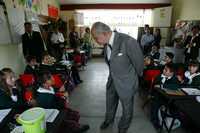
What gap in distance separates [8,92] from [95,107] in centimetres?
168

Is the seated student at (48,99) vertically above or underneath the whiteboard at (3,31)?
underneath

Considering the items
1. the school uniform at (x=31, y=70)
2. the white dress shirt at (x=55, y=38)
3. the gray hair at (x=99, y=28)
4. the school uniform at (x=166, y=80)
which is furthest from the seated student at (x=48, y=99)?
the white dress shirt at (x=55, y=38)

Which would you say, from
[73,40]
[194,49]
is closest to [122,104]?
[194,49]

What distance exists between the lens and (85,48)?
313 inches

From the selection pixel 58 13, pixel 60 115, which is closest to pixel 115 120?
pixel 60 115

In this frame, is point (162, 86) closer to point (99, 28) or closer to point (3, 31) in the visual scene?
point (99, 28)

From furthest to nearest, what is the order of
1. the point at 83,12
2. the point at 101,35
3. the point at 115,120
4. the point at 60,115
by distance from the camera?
the point at 83,12, the point at 115,120, the point at 101,35, the point at 60,115

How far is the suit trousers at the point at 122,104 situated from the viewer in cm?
227

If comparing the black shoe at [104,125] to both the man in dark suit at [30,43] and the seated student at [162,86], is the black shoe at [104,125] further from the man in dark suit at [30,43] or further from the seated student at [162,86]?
the man in dark suit at [30,43]

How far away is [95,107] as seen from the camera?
11.1ft

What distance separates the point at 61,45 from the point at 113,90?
4.03 metres

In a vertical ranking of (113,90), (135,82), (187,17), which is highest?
(187,17)

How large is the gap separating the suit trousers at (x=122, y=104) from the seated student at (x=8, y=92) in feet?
3.58

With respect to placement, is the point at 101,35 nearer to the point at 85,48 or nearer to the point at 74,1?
the point at 85,48
